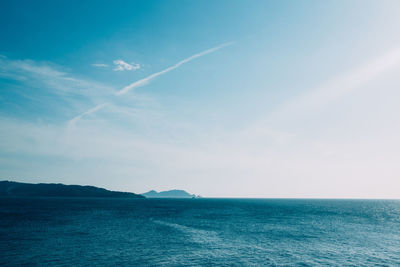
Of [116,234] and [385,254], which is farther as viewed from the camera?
[116,234]

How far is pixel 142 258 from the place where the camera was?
4119 cm

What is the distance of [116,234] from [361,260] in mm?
50825

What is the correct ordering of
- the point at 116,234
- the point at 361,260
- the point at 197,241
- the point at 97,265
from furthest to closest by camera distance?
the point at 116,234 → the point at 197,241 → the point at 361,260 → the point at 97,265

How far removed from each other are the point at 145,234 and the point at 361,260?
149 ft

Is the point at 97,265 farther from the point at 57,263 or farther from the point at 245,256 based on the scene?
the point at 245,256

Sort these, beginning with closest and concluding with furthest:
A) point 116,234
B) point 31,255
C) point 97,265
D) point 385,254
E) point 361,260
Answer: point 97,265 → point 31,255 → point 361,260 → point 385,254 → point 116,234

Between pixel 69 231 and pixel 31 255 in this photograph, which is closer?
pixel 31 255

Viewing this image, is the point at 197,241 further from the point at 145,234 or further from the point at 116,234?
the point at 116,234

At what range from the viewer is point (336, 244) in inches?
2208

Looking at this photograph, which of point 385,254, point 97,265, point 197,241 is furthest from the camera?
point 197,241

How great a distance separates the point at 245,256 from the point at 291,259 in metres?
7.66

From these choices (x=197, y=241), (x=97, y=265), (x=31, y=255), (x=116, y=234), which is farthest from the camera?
(x=116, y=234)

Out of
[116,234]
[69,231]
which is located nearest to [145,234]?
[116,234]

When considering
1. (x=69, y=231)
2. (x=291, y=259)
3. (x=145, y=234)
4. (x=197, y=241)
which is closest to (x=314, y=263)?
(x=291, y=259)
